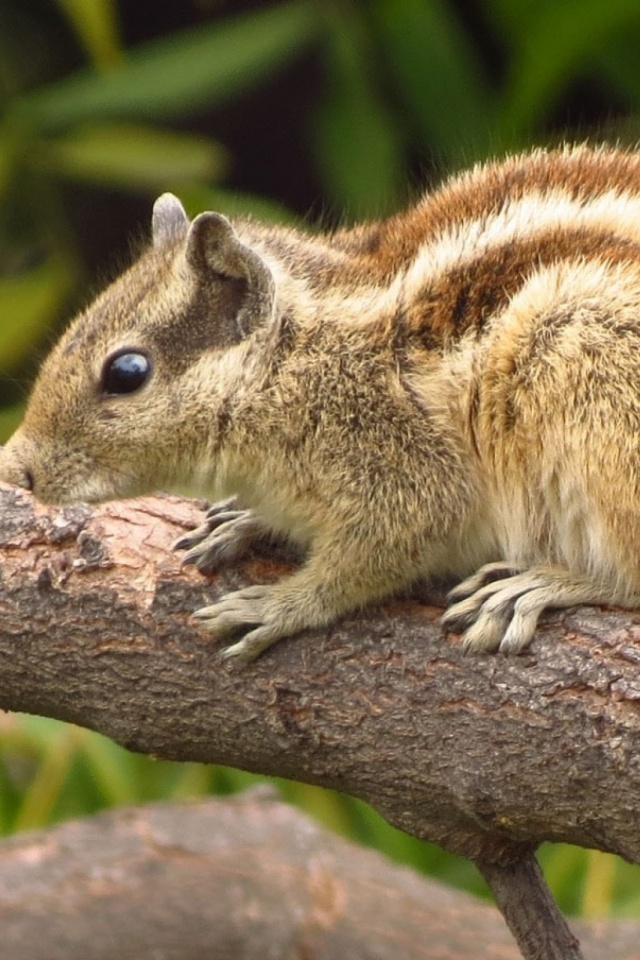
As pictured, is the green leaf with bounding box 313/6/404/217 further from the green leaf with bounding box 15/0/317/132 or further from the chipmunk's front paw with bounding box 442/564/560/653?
the chipmunk's front paw with bounding box 442/564/560/653

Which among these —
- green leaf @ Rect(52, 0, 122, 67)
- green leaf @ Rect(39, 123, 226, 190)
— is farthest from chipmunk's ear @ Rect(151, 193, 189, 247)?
green leaf @ Rect(52, 0, 122, 67)

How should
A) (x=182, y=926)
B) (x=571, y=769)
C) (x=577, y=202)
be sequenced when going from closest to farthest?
(x=571, y=769)
(x=577, y=202)
(x=182, y=926)

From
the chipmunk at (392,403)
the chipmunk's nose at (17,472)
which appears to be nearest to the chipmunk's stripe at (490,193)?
the chipmunk at (392,403)

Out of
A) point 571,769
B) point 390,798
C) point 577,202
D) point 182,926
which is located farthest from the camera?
point 182,926

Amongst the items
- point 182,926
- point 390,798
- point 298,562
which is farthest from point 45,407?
point 182,926

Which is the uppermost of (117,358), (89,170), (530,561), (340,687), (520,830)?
(89,170)

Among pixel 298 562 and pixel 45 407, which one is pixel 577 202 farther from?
pixel 45 407

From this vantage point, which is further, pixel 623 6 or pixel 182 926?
pixel 623 6

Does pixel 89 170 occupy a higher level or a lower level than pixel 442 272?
higher
